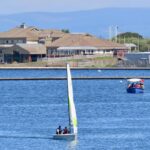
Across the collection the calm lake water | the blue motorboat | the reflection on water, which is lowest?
the reflection on water

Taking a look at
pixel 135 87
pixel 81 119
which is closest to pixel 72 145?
pixel 81 119

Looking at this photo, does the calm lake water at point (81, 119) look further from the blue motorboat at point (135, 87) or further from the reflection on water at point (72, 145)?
the blue motorboat at point (135, 87)

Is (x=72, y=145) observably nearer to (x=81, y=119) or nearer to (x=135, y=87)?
(x=81, y=119)

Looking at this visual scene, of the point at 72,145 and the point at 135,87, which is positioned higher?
the point at 135,87

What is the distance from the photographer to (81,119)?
6303 cm

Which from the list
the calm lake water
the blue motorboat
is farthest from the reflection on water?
the blue motorboat

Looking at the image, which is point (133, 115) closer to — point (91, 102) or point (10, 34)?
point (91, 102)

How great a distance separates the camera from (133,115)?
65875 millimetres

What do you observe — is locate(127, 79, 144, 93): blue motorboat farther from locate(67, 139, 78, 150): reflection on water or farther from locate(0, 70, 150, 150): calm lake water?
locate(67, 139, 78, 150): reflection on water

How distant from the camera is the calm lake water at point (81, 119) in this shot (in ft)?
168

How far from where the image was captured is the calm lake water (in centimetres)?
5106

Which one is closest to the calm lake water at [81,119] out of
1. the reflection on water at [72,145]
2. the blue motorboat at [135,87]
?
the reflection on water at [72,145]

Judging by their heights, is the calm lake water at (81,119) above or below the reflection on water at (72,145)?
above

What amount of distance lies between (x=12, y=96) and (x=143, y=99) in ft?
41.1
